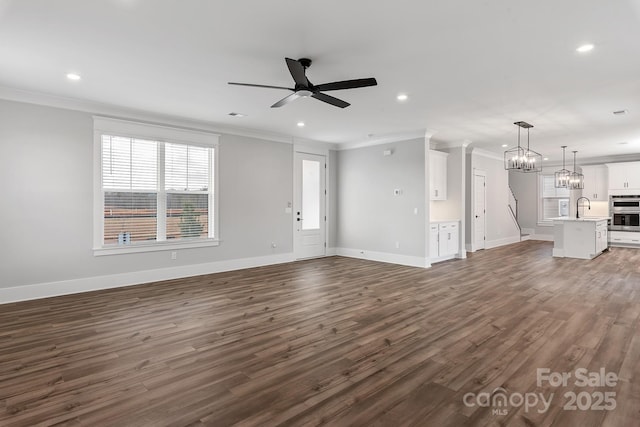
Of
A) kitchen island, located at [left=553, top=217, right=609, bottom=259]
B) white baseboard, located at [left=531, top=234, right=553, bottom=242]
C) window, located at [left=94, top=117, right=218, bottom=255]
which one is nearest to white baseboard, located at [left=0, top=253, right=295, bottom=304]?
window, located at [left=94, top=117, right=218, bottom=255]

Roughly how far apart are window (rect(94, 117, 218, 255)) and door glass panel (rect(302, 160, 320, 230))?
2.30m

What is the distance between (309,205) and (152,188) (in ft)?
11.7

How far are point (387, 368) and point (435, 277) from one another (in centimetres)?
372

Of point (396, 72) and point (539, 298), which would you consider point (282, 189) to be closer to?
point (396, 72)

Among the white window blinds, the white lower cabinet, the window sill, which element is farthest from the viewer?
the white lower cabinet

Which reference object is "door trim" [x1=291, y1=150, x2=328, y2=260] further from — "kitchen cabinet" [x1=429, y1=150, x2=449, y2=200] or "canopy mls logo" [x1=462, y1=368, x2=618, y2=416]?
"canopy mls logo" [x1=462, y1=368, x2=618, y2=416]

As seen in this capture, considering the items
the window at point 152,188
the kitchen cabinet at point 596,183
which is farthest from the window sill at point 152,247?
the kitchen cabinet at point 596,183

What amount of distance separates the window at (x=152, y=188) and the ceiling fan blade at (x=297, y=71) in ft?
11.5

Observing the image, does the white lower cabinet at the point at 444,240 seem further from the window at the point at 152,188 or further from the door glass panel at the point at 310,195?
the window at the point at 152,188

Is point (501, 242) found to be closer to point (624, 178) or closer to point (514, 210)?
point (514, 210)

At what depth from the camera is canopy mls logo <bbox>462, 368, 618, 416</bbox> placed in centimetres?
224

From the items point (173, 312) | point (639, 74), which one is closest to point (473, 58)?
point (639, 74)

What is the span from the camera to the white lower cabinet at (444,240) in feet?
24.2

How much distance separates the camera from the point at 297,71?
129 inches
